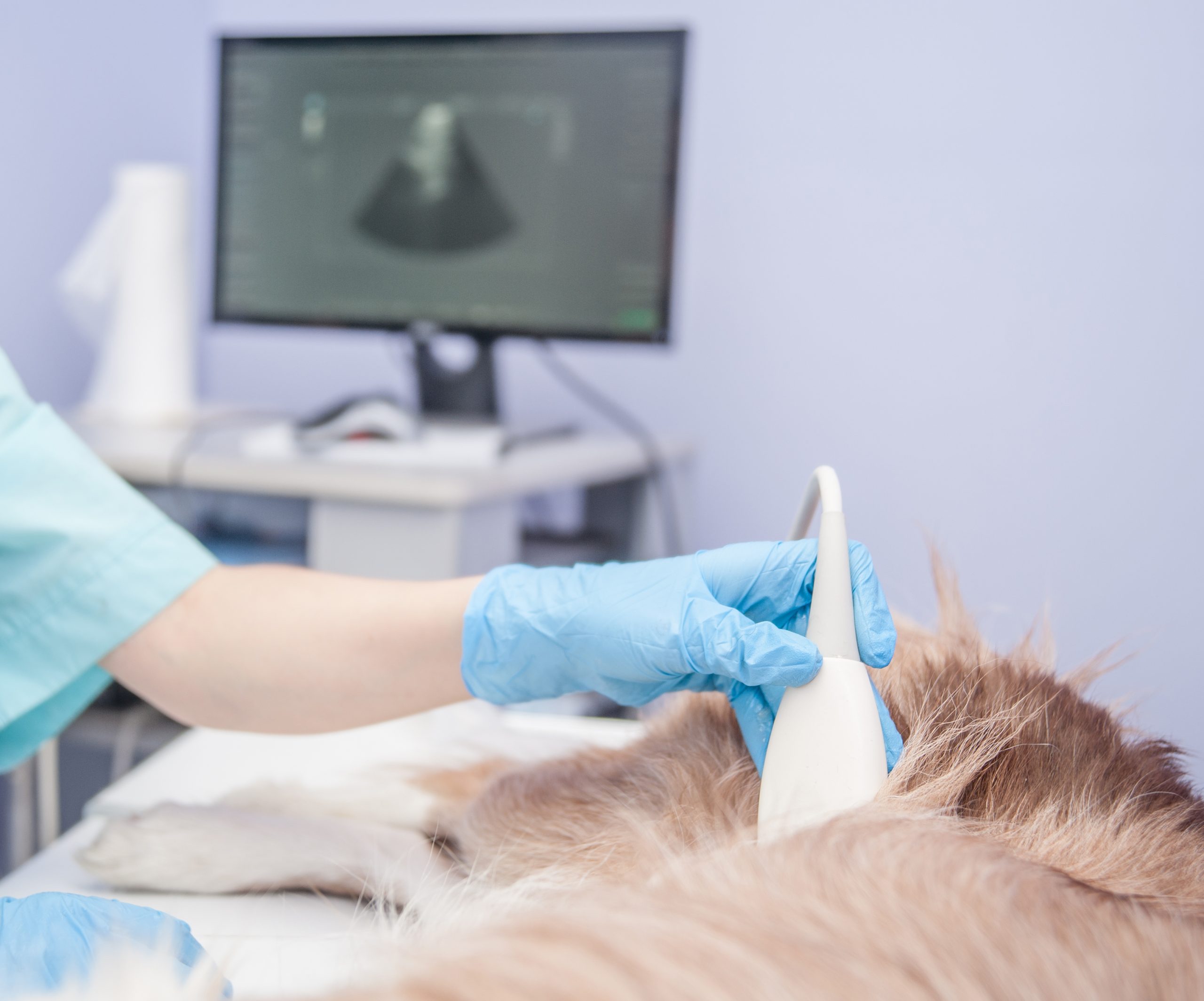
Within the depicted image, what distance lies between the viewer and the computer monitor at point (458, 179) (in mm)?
1312

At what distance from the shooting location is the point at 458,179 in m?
1.36

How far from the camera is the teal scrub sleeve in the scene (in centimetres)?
67

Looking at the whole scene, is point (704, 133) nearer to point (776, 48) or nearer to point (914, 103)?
point (776, 48)

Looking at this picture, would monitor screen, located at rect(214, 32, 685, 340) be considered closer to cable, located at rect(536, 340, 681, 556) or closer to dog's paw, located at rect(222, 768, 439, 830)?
Answer: cable, located at rect(536, 340, 681, 556)

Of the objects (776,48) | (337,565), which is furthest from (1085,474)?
(776,48)

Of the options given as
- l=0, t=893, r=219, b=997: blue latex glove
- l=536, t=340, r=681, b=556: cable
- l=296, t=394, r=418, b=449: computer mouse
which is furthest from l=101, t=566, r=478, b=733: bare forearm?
l=536, t=340, r=681, b=556: cable

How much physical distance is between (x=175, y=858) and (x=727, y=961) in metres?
0.41

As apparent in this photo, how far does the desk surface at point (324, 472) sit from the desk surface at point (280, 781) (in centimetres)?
22

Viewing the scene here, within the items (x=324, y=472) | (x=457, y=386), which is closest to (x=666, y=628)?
(x=324, y=472)

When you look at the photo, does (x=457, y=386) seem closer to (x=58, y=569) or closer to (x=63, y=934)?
(x=58, y=569)

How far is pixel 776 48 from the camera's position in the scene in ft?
4.92

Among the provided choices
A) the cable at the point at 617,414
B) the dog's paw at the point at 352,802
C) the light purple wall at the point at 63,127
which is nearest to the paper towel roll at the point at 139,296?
the light purple wall at the point at 63,127

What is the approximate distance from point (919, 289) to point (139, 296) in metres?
1.04

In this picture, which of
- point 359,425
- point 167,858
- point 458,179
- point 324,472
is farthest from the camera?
point 458,179
